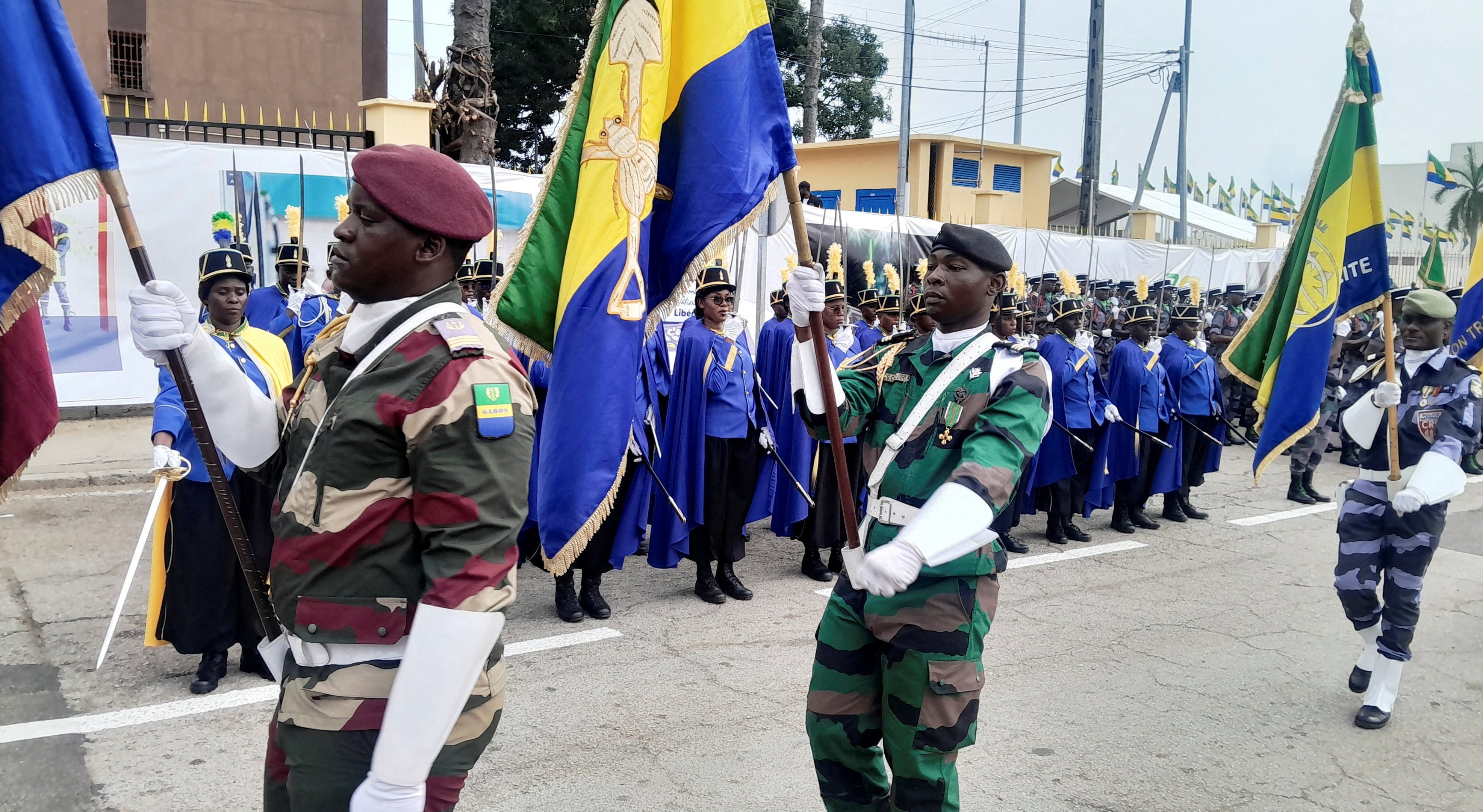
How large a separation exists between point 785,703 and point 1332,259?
3.52 m

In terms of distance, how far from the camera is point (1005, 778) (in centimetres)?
431

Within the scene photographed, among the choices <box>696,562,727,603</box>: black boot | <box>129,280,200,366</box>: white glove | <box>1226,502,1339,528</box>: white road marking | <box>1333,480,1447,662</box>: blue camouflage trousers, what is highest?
<box>129,280,200,366</box>: white glove

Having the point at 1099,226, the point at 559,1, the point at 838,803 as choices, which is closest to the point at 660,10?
the point at 838,803

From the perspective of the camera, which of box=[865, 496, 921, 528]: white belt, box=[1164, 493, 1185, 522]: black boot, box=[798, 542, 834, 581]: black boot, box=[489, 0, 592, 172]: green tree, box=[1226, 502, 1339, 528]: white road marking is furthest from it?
box=[489, 0, 592, 172]: green tree

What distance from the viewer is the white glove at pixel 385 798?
6.06 ft

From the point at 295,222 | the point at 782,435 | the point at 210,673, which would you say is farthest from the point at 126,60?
the point at 210,673

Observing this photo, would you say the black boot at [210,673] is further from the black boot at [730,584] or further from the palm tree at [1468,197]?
the palm tree at [1468,197]

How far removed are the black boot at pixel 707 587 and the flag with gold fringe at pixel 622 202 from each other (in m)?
3.46

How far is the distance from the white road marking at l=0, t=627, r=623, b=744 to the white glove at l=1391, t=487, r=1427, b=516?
16.4 feet

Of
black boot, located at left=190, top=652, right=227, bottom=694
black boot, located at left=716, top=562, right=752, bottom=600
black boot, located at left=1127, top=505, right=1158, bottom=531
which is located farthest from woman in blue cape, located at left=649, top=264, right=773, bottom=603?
black boot, located at left=1127, top=505, right=1158, bottom=531

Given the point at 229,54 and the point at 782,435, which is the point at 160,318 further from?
the point at 229,54

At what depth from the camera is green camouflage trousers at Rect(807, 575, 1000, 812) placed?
118 inches

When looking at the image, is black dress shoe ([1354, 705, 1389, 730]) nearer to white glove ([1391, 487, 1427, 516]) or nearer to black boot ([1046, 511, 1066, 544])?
white glove ([1391, 487, 1427, 516])

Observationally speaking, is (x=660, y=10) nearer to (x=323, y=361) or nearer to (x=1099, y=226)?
(x=323, y=361)
